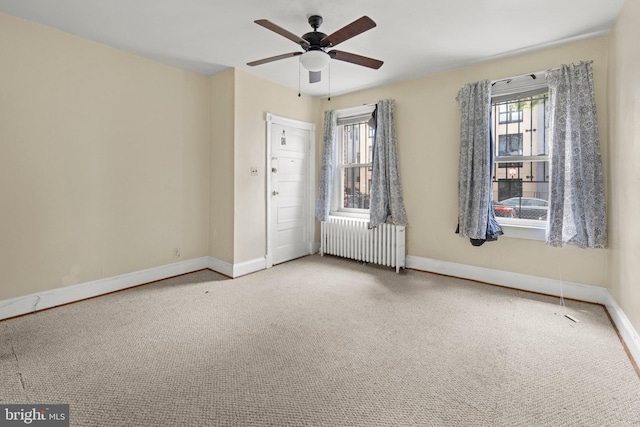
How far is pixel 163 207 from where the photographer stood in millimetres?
3682

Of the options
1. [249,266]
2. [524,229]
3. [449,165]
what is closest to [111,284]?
[249,266]

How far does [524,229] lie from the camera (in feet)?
10.8

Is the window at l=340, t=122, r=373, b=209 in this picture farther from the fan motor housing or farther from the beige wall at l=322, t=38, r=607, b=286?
the fan motor housing

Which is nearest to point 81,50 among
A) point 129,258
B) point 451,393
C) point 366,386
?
point 129,258

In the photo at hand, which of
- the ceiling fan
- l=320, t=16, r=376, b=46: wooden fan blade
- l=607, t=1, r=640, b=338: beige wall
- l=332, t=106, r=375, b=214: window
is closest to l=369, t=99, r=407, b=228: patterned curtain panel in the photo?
l=332, t=106, r=375, b=214: window

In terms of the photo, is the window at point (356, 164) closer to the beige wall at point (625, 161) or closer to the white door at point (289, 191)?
the white door at point (289, 191)

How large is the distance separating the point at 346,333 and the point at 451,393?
34.7 inches

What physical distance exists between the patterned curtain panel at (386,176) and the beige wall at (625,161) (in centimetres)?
207

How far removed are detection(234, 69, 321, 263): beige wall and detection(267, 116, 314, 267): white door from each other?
140mm

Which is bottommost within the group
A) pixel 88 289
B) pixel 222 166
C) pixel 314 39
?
pixel 88 289

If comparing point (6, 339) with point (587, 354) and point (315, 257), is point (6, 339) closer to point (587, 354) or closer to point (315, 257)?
point (315, 257)

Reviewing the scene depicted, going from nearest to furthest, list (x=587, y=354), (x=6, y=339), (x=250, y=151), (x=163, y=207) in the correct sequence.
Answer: (x=587, y=354) < (x=6, y=339) < (x=163, y=207) < (x=250, y=151)

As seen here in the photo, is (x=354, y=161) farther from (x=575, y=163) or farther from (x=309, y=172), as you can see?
(x=575, y=163)

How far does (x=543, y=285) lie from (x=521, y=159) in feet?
4.58
